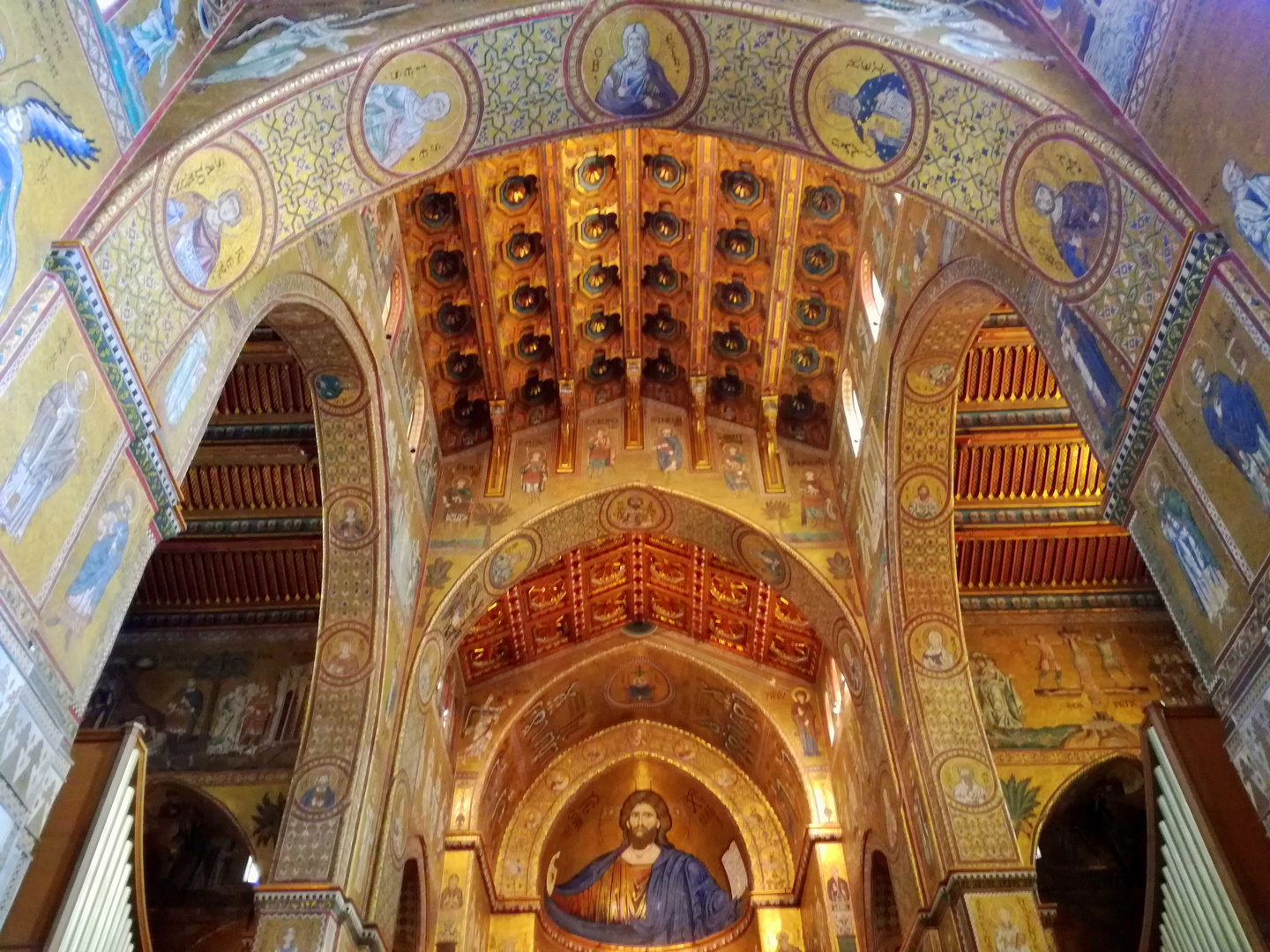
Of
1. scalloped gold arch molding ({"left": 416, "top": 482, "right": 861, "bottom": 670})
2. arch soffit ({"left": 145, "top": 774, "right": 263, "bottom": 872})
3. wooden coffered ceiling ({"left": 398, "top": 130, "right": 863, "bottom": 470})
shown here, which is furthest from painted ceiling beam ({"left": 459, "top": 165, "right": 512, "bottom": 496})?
arch soffit ({"left": 145, "top": 774, "right": 263, "bottom": 872})

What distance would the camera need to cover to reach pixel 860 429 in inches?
500

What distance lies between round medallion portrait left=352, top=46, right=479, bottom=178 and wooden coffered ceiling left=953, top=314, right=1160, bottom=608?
275 inches

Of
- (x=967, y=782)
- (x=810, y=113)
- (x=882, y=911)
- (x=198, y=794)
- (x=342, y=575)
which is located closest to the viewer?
(x=810, y=113)

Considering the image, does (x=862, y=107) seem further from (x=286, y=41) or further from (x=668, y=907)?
(x=668, y=907)

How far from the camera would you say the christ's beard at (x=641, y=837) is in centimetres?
1942

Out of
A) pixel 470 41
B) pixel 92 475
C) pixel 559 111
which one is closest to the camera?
pixel 92 475

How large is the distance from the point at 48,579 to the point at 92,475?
64cm

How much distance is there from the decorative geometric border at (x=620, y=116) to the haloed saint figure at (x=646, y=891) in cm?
1442

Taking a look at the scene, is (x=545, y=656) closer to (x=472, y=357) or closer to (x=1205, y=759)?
(x=472, y=357)

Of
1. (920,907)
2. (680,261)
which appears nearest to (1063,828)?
(920,907)

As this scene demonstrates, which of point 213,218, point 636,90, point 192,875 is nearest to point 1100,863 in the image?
point 636,90

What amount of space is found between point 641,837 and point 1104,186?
1628 centimetres

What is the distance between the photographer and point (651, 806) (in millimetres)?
19625

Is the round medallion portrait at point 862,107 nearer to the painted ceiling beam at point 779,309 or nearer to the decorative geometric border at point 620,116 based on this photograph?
the decorative geometric border at point 620,116
